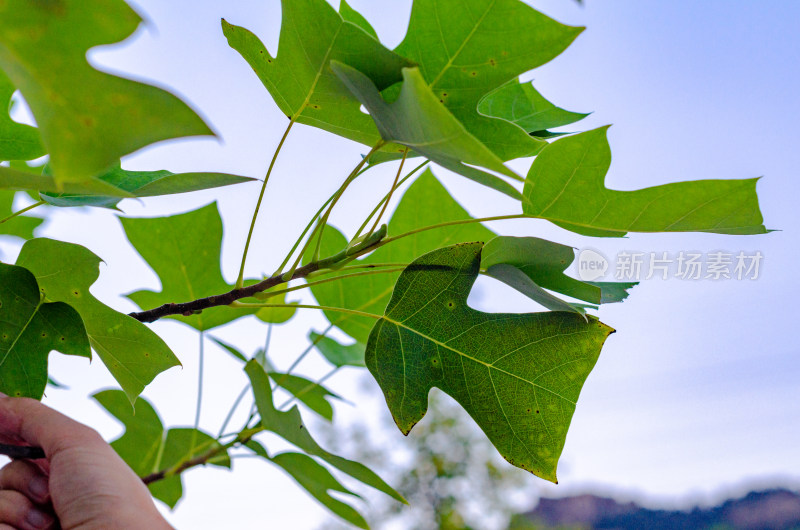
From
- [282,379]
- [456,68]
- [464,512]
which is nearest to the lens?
[456,68]

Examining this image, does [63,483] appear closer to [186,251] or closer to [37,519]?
[37,519]

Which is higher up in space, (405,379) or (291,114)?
(291,114)

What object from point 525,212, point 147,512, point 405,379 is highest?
point 525,212

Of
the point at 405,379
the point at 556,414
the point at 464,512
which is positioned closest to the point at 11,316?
the point at 405,379

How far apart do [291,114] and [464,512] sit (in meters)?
8.44

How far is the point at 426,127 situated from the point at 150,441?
62 cm

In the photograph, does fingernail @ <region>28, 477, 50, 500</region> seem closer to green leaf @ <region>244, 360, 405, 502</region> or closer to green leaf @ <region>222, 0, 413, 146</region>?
green leaf @ <region>244, 360, 405, 502</region>

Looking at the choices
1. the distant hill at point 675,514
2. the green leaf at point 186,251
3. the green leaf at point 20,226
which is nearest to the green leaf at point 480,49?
the green leaf at point 186,251

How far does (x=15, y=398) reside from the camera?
428mm

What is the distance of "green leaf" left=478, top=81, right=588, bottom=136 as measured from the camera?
0.47m

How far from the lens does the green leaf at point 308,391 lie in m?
0.65

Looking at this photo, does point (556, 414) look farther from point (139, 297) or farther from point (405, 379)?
point (139, 297)

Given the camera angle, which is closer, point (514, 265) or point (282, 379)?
point (514, 265)

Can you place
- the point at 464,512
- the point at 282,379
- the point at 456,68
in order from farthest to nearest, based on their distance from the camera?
the point at 464,512 < the point at 282,379 < the point at 456,68
